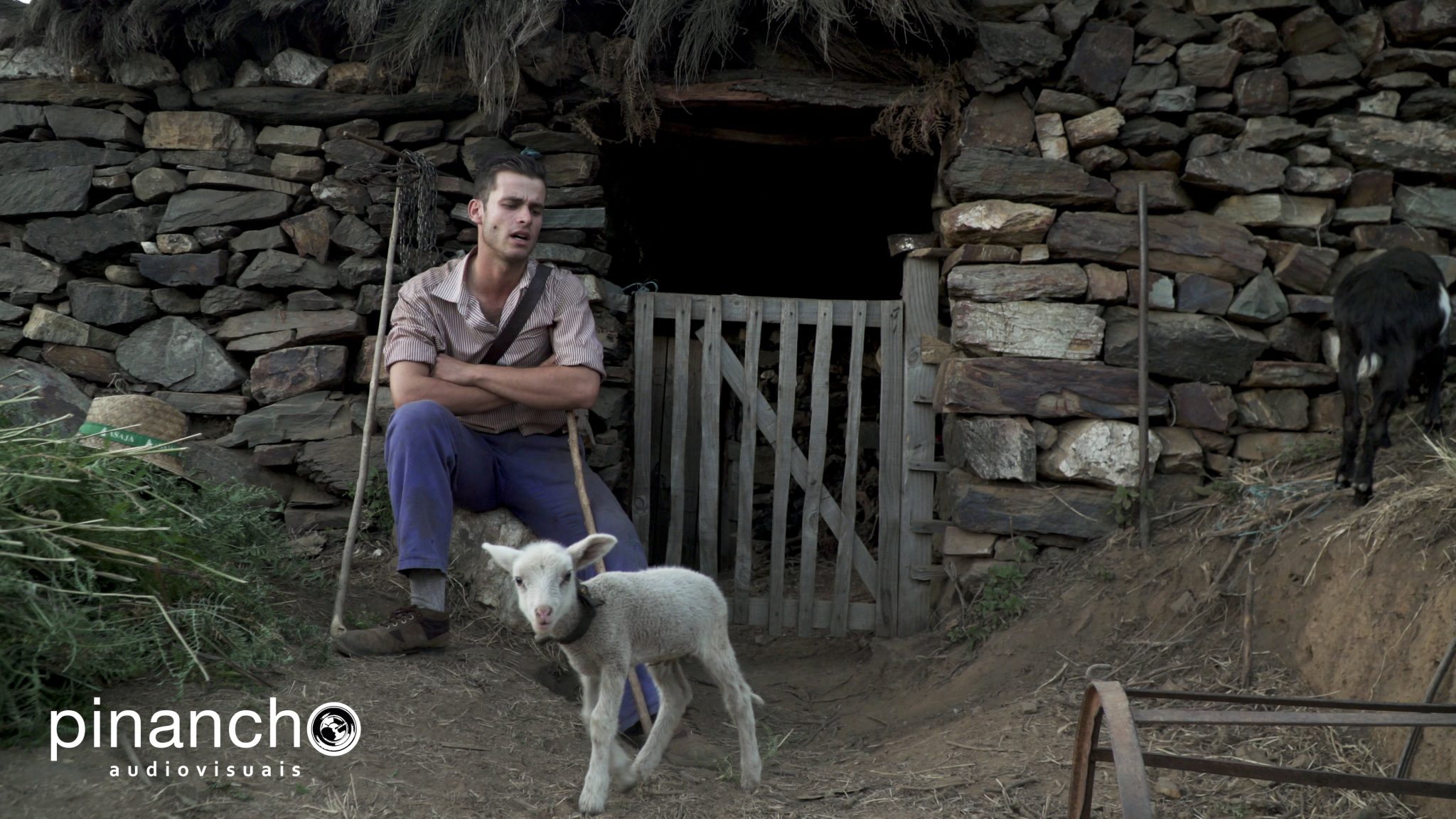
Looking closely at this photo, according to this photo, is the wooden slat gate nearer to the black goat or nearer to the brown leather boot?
the brown leather boot

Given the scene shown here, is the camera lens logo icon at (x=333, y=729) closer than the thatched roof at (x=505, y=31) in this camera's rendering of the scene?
Yes

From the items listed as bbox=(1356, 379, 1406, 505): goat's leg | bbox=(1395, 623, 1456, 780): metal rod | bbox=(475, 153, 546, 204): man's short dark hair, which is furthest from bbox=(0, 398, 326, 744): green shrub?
bbox=(1356, 379, 1406, 505): goat's leg

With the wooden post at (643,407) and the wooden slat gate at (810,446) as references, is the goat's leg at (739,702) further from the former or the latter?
the wooden post at (643,407)

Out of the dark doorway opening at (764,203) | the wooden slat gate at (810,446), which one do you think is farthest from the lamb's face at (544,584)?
the dark doorway opening at (764,203)

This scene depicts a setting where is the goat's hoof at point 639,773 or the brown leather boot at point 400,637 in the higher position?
the brown leather boot at point 400,637

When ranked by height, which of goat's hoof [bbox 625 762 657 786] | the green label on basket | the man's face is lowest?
goat's hoof [bbox 625 762 657 786]

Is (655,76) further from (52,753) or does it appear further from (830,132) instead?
(52,753)

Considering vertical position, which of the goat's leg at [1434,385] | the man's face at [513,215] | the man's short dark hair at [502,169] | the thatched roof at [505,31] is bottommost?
the goat's leg at [1434,385]

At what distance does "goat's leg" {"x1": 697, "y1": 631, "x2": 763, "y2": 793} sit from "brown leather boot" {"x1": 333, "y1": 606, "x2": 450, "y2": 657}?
1120 millimetres

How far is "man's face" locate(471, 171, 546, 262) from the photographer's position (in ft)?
14.0

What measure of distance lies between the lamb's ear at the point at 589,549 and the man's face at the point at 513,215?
1.56 meters

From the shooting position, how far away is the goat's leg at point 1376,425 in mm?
3943

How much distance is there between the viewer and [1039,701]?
4102mm

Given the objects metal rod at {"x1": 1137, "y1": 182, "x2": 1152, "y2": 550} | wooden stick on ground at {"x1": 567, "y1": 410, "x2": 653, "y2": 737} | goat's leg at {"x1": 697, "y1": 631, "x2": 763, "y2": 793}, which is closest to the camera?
goat's leg at {"x1": 697, "y1": 631, "x2": 763, "y2": 793}
